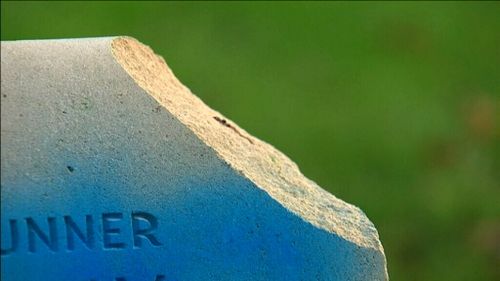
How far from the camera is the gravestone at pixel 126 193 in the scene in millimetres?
1539

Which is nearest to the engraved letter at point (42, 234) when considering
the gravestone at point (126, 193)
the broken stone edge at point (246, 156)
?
the gravestone at point (126, 193)

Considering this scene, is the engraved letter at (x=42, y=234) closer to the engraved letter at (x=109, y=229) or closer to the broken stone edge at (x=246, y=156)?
the engraved letter at (x=109, y=229)

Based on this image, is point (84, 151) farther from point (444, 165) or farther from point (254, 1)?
point (254, 1)

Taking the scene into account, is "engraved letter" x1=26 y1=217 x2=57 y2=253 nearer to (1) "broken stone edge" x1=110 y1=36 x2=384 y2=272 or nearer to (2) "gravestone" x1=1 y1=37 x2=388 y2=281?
(2) "gravestone" x1=1 y1=37 x2=388 y2=281

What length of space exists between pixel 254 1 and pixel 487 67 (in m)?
0.83

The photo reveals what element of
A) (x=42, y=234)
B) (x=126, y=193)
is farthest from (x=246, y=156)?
(x=42, y=234)

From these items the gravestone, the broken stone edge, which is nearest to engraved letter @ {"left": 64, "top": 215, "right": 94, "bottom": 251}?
the gravestone

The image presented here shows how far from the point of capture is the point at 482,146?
11.3 feet

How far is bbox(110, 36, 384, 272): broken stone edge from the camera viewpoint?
1.62 meters

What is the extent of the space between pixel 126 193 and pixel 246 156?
0.68 ft

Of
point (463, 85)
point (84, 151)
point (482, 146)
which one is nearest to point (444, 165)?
point (482, 146)

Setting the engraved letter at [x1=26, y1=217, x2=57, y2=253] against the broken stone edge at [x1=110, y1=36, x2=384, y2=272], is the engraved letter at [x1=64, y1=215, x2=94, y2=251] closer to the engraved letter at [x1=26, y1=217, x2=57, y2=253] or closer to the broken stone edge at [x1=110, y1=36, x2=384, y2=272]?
the engraved letter at [x1=26, y1=217, x2=57, y2=253]

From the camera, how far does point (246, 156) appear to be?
170 cm

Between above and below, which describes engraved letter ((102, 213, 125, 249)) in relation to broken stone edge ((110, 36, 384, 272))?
below
